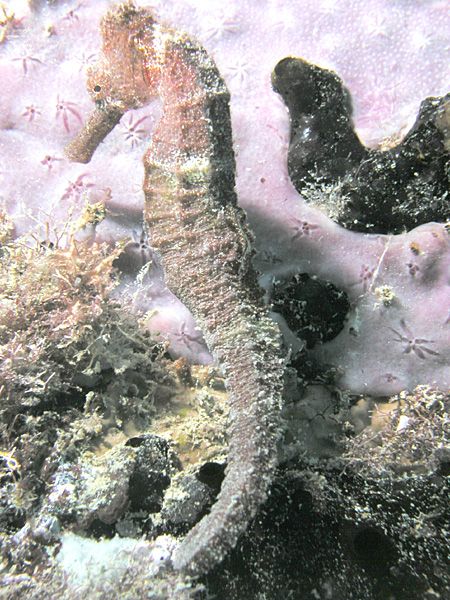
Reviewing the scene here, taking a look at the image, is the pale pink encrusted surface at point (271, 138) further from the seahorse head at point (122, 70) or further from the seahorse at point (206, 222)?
the seahorse at point (206, 222)

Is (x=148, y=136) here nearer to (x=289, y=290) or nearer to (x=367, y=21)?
(x=289, y=290)

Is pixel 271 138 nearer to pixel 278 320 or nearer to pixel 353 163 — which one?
pixel 353 163

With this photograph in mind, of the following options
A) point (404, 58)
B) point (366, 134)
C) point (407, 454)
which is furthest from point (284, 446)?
point (404, 58)

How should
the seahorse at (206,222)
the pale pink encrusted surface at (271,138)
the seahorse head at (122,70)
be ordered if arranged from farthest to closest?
the pale pink encrusted surface at (271,138), the seahorse head at (122,70), the seahorse at (206,222)

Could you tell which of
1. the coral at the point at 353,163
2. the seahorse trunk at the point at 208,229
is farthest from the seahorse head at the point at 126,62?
the coral at the point at 353,163

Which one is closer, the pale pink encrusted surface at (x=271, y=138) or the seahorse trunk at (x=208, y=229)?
the seahorse trunk at (x=208, y=229)

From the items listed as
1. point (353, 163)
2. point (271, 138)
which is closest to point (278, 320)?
point (353, 163)
